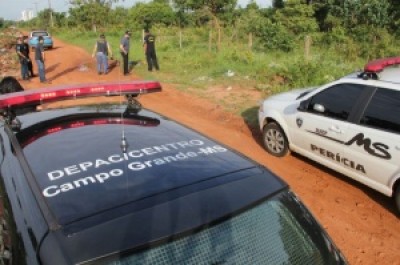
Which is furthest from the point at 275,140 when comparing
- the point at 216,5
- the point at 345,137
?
the point at 216,5

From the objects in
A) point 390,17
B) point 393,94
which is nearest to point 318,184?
point 393,94

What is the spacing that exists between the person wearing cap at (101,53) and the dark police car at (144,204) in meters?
13.1

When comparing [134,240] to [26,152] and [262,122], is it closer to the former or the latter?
[26,152]

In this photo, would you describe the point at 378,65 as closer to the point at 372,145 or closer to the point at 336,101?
the point at 336,101

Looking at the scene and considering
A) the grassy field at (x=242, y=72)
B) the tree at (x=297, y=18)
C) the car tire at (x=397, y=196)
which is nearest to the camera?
the car tire at (x=397, y=196)

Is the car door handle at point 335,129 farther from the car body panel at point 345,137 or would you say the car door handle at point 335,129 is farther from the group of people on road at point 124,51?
the group of people on road at point 124,51

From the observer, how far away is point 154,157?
2.36 metres

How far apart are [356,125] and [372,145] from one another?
0.35 meters

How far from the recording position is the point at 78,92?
11.9ft

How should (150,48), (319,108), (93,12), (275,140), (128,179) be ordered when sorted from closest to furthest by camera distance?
(128,179) < (319,108) < (275,140) < (150,48) < (93,12)

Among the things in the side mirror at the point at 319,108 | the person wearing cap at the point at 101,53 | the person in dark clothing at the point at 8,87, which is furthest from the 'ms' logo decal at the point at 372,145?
the person wearing cap at the point at 101,53

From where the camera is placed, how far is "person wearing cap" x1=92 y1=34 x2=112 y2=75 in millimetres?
15289

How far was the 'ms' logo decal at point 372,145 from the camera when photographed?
461 centimetres

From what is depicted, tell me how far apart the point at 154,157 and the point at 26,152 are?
3.03 ft
